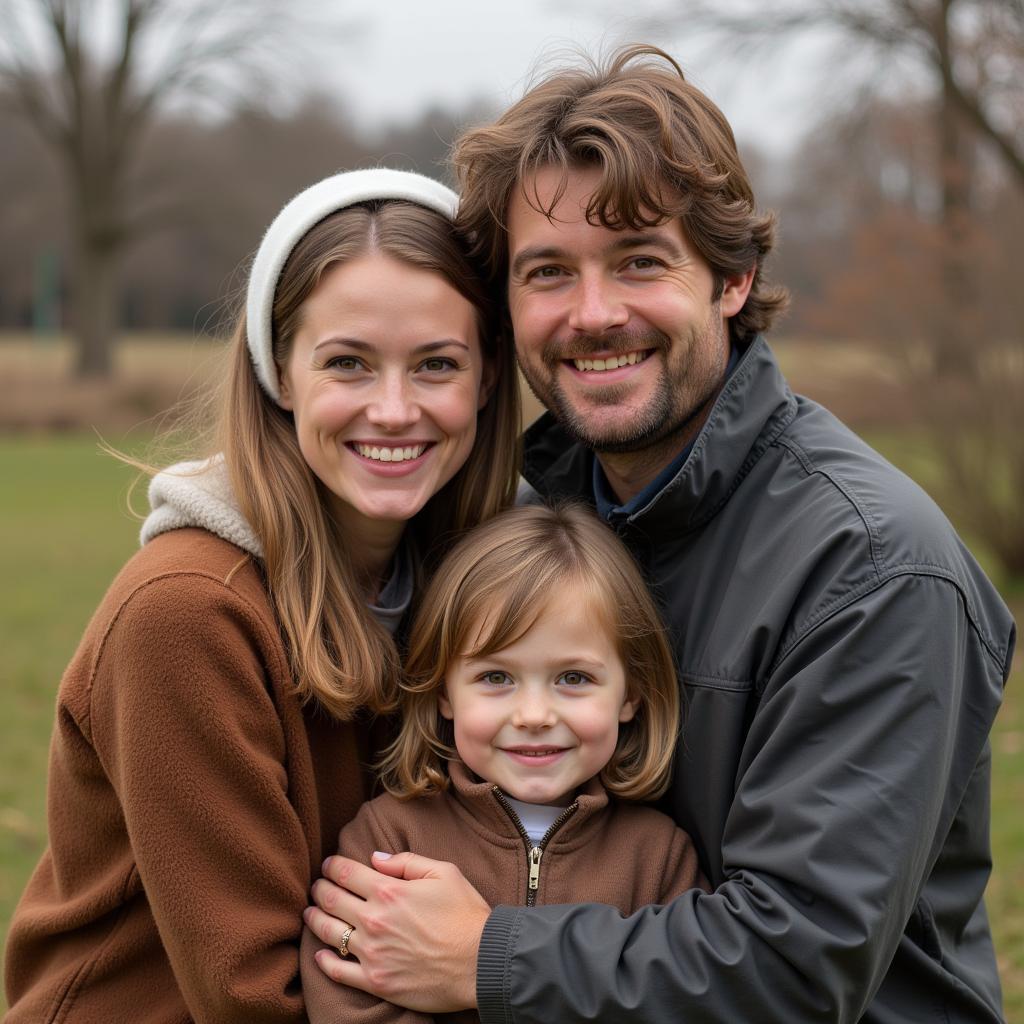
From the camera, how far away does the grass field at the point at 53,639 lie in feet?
20.0

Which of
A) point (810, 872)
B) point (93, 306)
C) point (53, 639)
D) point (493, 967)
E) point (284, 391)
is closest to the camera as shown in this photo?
point (810, 872)

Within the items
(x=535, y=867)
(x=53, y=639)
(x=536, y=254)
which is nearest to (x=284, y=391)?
(x=536, y=254)

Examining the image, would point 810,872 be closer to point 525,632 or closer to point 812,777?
point 812,777

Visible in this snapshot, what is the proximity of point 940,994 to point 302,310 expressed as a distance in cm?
201

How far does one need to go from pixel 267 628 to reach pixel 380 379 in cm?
65

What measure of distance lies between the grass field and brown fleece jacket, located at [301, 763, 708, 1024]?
175 centimetres

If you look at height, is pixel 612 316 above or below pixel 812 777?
above

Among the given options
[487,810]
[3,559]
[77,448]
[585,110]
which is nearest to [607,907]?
[487,810]

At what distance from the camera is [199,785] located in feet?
8.37

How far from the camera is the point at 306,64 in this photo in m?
32.5

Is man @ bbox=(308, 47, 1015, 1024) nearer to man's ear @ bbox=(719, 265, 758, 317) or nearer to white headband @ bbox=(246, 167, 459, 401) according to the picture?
man's ear @ bbox=(719, 265, 758, 317)

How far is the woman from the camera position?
8.38ft

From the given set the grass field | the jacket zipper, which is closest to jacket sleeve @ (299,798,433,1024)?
the jacket zipper

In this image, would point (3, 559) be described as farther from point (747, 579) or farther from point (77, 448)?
point (747, 579)
